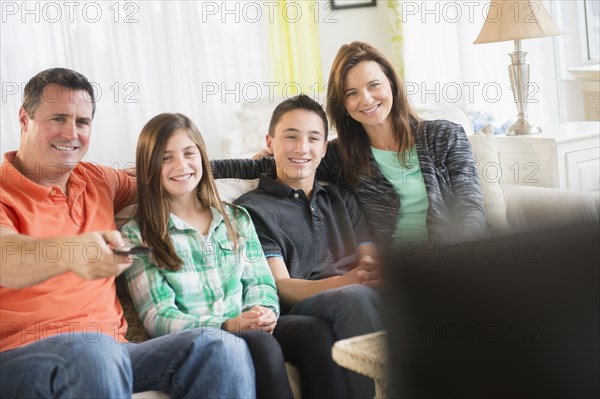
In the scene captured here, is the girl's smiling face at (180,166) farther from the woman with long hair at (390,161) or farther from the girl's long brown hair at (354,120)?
the girl's long brown hair at (354,120)

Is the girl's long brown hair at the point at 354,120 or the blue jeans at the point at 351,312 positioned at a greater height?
the girl's long brown hair at the point at 354,120

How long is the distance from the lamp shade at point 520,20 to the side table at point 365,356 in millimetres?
2520

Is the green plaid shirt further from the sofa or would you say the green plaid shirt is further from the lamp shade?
the lamp shade

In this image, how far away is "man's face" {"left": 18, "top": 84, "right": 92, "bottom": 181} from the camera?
6.49 ft

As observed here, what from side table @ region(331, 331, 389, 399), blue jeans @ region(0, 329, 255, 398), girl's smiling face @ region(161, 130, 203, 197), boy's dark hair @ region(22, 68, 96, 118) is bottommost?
blue jeans @ region(0, 329, 255, 398)

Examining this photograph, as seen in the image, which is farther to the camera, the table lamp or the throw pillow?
the table lamp

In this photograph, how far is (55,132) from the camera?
2.01 meters

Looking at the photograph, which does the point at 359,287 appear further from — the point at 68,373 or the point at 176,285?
the point at 68,373

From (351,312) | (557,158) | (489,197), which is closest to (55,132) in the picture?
(351,312)

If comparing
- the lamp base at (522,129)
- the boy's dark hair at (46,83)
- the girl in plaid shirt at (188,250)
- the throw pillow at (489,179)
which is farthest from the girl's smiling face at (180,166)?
the lamp base at (522,129)

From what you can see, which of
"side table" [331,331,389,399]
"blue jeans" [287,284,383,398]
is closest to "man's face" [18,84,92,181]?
"blue jeans" [287,284,383,398]

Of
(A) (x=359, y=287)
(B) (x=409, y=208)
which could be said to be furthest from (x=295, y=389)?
(B) (x=409, y=208)

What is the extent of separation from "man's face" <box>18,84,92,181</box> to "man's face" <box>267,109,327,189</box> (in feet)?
1.82

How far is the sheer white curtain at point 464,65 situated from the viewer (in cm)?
484
